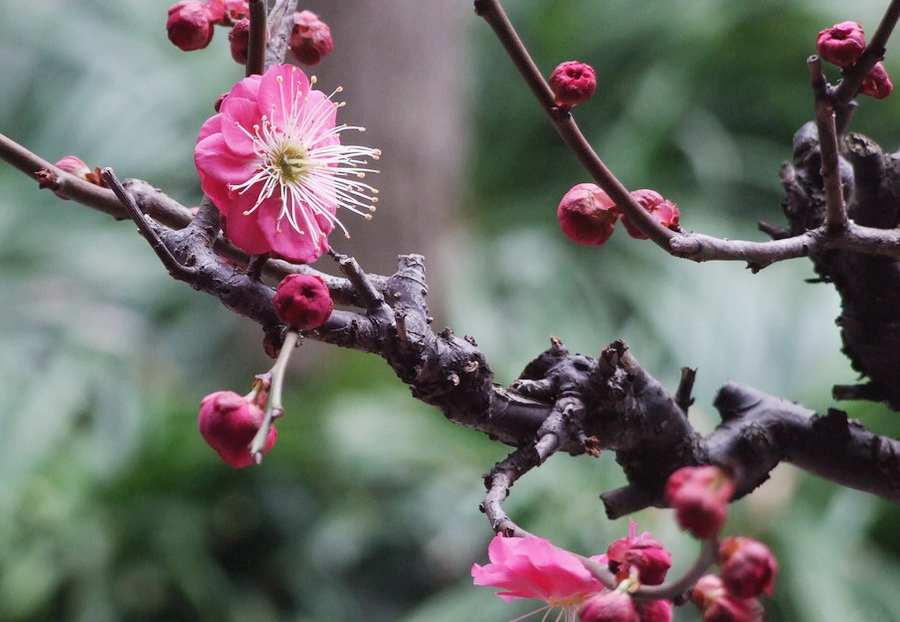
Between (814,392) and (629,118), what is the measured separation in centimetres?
77

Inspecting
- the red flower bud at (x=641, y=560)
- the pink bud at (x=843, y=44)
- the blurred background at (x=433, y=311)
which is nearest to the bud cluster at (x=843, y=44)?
the pink bud at (x=843, y=44)

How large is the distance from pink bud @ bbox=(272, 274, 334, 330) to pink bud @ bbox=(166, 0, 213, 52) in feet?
0.50

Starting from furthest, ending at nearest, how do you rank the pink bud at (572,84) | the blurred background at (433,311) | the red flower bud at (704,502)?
the blurred background at (433,311) < the pink bud at (572,84) < the red flower bud at (704,502)

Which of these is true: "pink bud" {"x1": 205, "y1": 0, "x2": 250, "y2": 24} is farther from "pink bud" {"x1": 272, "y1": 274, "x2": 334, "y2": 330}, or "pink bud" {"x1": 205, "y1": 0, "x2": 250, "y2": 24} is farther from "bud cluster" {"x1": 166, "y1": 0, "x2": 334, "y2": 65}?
"pink bud" {"x1": 272, "y1": 274, "x2": 334, "y2": 330}

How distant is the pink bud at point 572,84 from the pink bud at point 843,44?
0.09 meters

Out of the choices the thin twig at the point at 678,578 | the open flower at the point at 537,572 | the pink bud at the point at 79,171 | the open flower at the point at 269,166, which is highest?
the open flower at the point at 269,166

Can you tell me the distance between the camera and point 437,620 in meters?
1.37

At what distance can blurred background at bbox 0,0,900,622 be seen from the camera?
1.42 metres

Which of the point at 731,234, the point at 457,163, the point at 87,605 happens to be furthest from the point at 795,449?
the point at 457,163

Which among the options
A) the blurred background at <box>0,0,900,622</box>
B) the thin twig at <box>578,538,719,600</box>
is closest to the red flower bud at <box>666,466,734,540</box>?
the thin twig at <box>578,538,719,600</box>

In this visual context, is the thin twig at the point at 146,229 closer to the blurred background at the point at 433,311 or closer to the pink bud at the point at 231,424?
the pink bud at the point at 231,424

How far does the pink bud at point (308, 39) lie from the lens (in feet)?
1.39

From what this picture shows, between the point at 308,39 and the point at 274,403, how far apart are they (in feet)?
0.67

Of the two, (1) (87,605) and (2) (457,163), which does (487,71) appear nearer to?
(2) (457,163)
